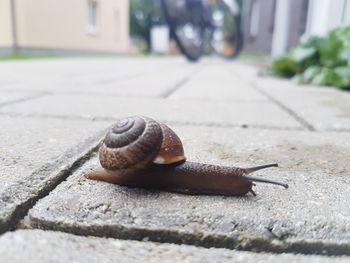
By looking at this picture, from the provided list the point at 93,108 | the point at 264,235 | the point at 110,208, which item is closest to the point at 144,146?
the point at 110,208

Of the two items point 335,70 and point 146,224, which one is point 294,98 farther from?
point 146,224

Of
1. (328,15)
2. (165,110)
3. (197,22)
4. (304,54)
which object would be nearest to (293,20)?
(197,22)

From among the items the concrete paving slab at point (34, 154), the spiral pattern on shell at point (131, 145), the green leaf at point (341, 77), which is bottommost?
the green leaf at point (341, 77)

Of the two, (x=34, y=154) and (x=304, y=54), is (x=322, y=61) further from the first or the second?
(x=34, y=154)

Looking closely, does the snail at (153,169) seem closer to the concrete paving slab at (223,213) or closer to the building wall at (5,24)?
the concrete paving slab at (223,213)

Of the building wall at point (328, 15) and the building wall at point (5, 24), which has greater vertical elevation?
the building wall at point (328, 15)

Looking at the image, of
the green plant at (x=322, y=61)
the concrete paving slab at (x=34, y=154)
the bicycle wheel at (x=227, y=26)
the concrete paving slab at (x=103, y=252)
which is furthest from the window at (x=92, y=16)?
the concrete paving slab at (x=103, y=252)
